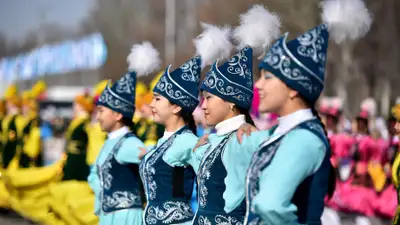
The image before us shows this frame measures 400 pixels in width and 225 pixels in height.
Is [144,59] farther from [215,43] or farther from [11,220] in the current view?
[11,220]

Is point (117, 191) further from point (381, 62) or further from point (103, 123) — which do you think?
point (381, 62)

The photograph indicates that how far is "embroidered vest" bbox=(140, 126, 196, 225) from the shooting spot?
567 cm

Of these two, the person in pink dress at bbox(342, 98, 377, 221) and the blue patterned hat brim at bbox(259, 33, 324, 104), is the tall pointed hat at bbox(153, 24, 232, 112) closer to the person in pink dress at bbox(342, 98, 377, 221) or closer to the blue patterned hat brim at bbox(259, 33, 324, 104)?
the blue patterned hat brim at bbox(259, 33, 324, 104)

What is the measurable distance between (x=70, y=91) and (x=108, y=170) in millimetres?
37322

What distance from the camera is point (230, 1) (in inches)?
1082

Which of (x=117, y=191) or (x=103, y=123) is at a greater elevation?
(x=103, y=123)

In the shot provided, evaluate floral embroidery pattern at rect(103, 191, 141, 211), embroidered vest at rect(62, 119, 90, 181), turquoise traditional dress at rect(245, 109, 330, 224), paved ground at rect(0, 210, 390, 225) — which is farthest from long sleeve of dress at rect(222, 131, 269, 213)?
paved ground at rect(0, 210, 390, 225)

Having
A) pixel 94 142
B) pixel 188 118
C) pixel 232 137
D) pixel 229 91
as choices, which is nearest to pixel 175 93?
pixel 188 118

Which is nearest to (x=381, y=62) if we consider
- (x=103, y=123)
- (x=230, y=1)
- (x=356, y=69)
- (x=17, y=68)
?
(x=356, y=69)

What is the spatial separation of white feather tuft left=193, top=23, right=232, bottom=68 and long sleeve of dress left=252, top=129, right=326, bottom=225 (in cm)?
207

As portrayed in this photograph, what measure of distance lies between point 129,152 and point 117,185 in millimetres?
296

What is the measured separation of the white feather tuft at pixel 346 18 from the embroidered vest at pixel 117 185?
289cm

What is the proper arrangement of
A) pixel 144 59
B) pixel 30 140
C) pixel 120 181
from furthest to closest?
pixel 30 140
pixel 144 59
pixel 120 181

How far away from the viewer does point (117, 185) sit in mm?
6477
